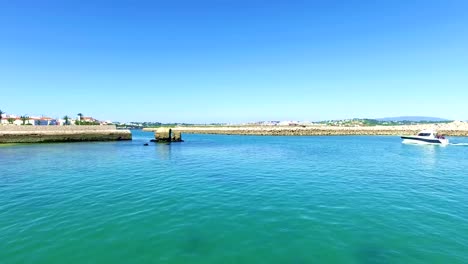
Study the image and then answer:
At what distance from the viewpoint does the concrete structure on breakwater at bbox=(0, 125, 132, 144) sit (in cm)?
5100

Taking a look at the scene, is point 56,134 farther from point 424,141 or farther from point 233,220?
point 424,141

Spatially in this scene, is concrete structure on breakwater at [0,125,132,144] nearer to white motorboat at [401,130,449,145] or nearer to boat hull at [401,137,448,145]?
boat hull at [401,137,448,145]

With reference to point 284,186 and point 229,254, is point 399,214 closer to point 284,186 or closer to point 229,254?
point 284,186

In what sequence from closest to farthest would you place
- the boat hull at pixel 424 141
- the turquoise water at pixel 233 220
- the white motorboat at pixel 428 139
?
1. the turquoise water at pixel 233 220
2. the boat hull at pixel 424 141
3. the white motorboat at pixel 428 139

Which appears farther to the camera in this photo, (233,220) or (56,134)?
(56,134)

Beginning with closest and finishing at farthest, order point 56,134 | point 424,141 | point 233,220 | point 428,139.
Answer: point 233,220, point 428,139, point 424,141, point 56,134

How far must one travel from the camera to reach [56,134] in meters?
55.3

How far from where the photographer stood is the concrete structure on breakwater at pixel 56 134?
51.0 metres

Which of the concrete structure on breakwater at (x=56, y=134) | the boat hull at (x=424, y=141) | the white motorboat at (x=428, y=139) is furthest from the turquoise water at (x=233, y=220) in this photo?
the concrete structure on breakwater at (x=56, y=134)

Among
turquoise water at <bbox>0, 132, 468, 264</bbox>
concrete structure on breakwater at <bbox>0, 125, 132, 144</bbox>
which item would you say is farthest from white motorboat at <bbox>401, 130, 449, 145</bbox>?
concrete structure on breakwater at <bbox>0, 125, 132, 144</bbox>

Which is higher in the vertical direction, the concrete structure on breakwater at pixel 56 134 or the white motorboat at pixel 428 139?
the concrete structure on breakwater at pixel 56 134

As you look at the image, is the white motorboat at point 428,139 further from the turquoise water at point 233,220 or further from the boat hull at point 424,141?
the turquoise water at point 233,220

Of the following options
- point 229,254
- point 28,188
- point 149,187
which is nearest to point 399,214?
point 229,254

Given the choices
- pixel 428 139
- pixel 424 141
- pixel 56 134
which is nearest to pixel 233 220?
pixel 428 139
